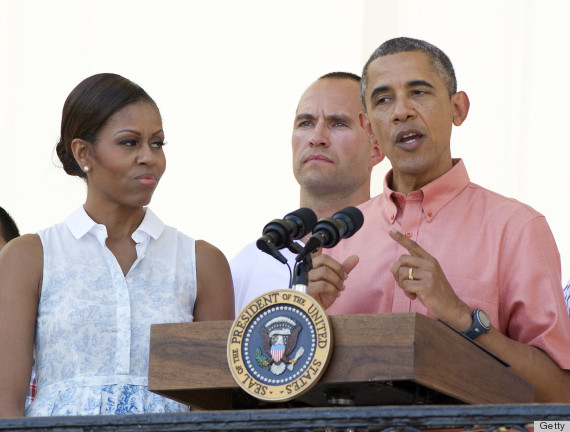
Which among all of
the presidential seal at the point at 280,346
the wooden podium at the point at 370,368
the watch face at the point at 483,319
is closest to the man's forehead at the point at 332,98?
the watch face at the point at 483,319

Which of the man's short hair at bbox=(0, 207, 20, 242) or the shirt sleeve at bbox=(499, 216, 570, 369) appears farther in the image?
the man's short hair at bbox=(0, 207, 20, 242)

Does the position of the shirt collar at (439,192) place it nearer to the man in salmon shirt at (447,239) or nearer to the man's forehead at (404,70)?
the man in salmon shirt at (447,239)

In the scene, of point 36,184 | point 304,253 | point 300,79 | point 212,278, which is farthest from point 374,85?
point 36,184

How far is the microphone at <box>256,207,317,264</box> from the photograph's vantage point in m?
2.35

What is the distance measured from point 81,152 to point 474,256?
1.25 metres

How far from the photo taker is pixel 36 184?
6473 millimetres

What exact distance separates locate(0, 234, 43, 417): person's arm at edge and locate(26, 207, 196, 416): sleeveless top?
0.04 m

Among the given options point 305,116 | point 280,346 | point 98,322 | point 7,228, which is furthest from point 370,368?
point 7,228

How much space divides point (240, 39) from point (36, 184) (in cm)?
149

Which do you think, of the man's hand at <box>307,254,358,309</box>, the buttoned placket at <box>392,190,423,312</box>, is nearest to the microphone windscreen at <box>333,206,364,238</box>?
the man's hand at <box>307,254,358,309</box>

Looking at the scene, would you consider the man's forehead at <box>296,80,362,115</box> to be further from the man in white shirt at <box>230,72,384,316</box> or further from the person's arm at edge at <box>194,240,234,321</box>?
the person's arm at edge at <box>194,240,234,321</box>

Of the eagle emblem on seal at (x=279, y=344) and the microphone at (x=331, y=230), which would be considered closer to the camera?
the eagle emblem on seal at (x=279, y=344)

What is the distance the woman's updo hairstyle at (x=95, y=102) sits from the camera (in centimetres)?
331

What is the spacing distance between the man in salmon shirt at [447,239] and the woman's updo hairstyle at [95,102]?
731mm
